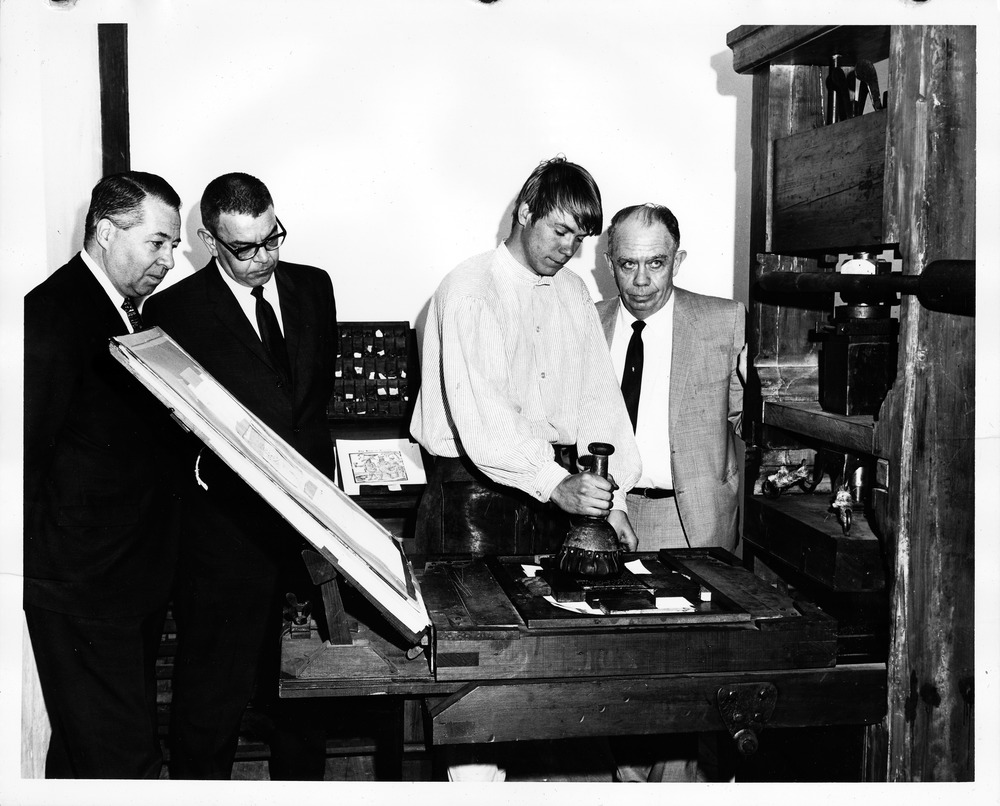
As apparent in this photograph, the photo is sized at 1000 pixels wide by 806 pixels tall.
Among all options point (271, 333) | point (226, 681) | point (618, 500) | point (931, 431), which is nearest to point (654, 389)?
point (618, 500)

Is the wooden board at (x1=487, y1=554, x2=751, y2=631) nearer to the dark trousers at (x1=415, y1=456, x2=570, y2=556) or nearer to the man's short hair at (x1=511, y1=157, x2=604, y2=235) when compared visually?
the dark trousers at (x1=415, y1=456, x2=570, y2=556)

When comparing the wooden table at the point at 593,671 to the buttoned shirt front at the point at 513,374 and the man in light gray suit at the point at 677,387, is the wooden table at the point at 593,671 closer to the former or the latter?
the buttoned shirt front at the point at 513,374

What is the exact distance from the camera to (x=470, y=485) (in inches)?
120

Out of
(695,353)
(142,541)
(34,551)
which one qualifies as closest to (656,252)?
(695,353)

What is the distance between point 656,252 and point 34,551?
2091mm

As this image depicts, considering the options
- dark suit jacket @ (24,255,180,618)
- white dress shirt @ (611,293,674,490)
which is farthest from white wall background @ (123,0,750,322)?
dark suit jacket @ (24,255,180,618)

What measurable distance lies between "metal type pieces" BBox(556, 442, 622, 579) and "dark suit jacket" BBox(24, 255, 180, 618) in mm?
1161

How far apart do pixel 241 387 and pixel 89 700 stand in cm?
94

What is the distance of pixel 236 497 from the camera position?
9.71ft

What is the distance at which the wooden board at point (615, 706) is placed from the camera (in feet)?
6.89

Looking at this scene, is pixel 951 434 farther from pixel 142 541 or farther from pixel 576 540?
pixel 142 541

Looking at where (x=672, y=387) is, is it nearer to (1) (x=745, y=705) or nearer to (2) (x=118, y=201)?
(1) (x=745, y=705)

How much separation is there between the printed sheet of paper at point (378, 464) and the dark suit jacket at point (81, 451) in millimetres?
1036

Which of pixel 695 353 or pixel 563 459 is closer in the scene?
pixel 563 459
